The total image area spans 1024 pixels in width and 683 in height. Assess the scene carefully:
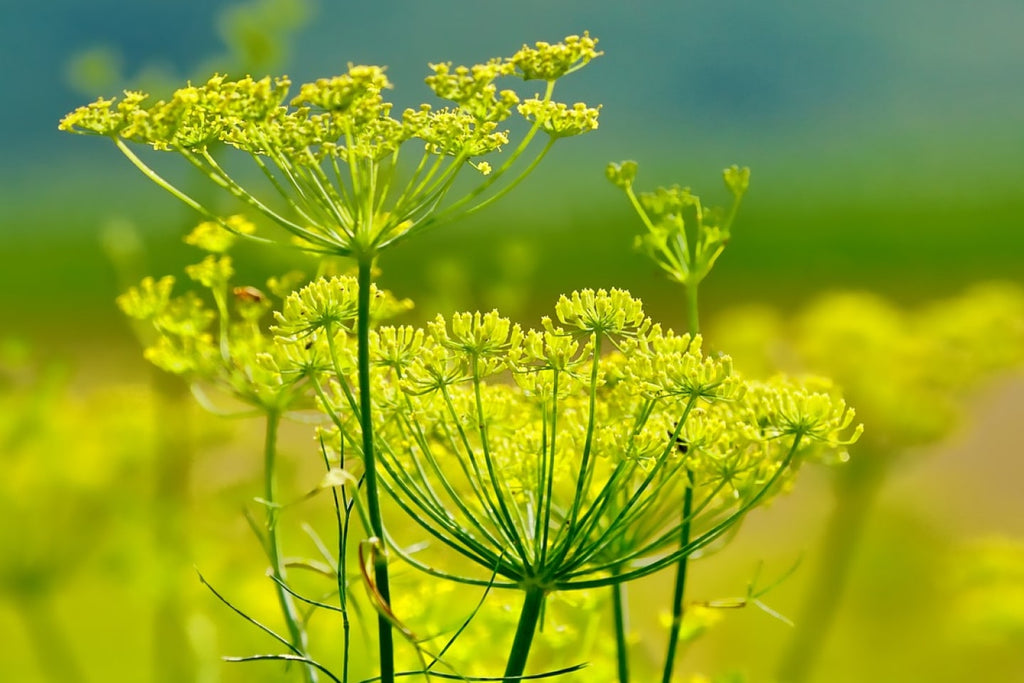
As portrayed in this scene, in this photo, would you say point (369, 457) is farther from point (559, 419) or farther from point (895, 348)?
point (895, 348)

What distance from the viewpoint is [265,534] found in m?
0.68

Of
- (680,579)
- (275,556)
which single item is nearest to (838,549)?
(680,579)

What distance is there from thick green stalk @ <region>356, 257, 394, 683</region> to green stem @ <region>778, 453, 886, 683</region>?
1.37 meters

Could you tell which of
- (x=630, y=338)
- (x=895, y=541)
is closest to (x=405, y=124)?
(x=630, y=338)

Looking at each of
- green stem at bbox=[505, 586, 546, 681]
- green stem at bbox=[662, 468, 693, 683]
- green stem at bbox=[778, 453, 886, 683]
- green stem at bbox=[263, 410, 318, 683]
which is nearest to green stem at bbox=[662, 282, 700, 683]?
green stem at bbox=[662, 468, 693, 683]

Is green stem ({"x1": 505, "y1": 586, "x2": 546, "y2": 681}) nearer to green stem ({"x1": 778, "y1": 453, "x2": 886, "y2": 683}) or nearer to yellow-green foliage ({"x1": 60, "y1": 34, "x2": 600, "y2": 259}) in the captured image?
yellow-green foliage ({"x1": 60, "y1": 34, "x2": 600, "y2": 259})

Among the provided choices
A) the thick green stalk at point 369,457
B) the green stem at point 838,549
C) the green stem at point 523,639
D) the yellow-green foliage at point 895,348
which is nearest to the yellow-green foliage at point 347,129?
the thick green stalk at point 369,457

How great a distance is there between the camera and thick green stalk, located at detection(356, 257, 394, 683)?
17.5 inches

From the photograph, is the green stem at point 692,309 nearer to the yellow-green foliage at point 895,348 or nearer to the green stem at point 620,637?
the green stem at point 620,637

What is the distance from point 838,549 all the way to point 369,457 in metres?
1.55

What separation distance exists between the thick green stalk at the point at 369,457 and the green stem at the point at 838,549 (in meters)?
1.37

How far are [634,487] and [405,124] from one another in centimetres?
29

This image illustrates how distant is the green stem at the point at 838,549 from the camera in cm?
171

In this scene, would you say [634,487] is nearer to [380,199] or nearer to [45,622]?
[380,199]
